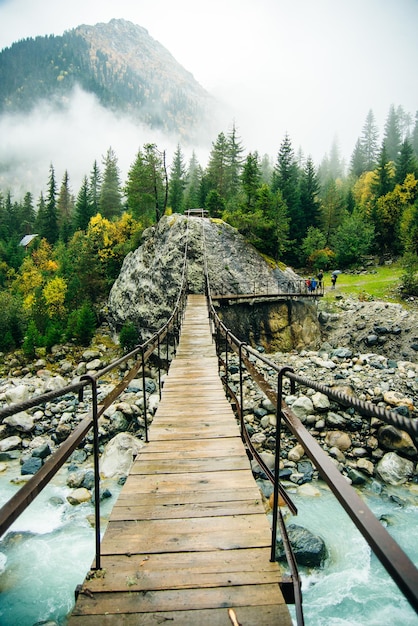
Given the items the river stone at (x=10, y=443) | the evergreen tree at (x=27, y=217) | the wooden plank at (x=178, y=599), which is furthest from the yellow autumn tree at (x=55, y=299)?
the evergreen tree at (x=27, y=217)

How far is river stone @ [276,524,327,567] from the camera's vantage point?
19.1 feet

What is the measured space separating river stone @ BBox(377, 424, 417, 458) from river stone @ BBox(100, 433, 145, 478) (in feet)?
22.1

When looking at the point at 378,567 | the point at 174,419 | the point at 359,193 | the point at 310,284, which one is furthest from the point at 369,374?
the point at 359,193

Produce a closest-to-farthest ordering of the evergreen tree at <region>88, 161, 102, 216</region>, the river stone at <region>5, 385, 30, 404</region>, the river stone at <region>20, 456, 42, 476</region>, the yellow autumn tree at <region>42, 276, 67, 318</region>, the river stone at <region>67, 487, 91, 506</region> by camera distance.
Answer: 1. the river stone at <region>67, 487, 91, 506</region>
2. the river stone at <region>20, 456, 42, 476</region>
3. the river stone at <region>5, 385, 30, 404</region>
4. the yellow autumn tree at <region>42, 276, 67, 318</region>
5. the evergreen tree at <region>88, 161, 102, 216</region>

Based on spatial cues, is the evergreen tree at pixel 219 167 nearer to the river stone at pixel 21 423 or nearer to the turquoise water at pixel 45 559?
the river stone at pixel 21 423

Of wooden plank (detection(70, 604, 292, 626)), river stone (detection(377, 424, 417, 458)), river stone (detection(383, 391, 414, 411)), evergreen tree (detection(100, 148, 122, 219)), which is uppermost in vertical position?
evergreen tree (detection(100, 148, 122, 219))

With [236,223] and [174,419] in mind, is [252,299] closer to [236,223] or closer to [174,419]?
[236,223]

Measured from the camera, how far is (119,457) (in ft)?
29.8

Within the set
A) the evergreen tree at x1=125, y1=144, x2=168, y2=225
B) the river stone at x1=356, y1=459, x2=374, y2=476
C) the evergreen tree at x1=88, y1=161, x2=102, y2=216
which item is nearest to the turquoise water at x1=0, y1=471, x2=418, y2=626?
the river stone at x1=356, y1=459, x2=374, y2=476

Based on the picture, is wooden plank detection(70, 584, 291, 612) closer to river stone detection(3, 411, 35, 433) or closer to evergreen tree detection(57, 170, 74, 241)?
river stone detection(3, 411, 35, 433)

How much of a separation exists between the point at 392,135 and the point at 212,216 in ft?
193

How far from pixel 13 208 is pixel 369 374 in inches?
3466

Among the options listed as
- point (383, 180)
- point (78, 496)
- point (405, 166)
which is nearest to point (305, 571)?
point (78, 496)

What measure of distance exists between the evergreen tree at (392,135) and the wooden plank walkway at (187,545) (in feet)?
266
